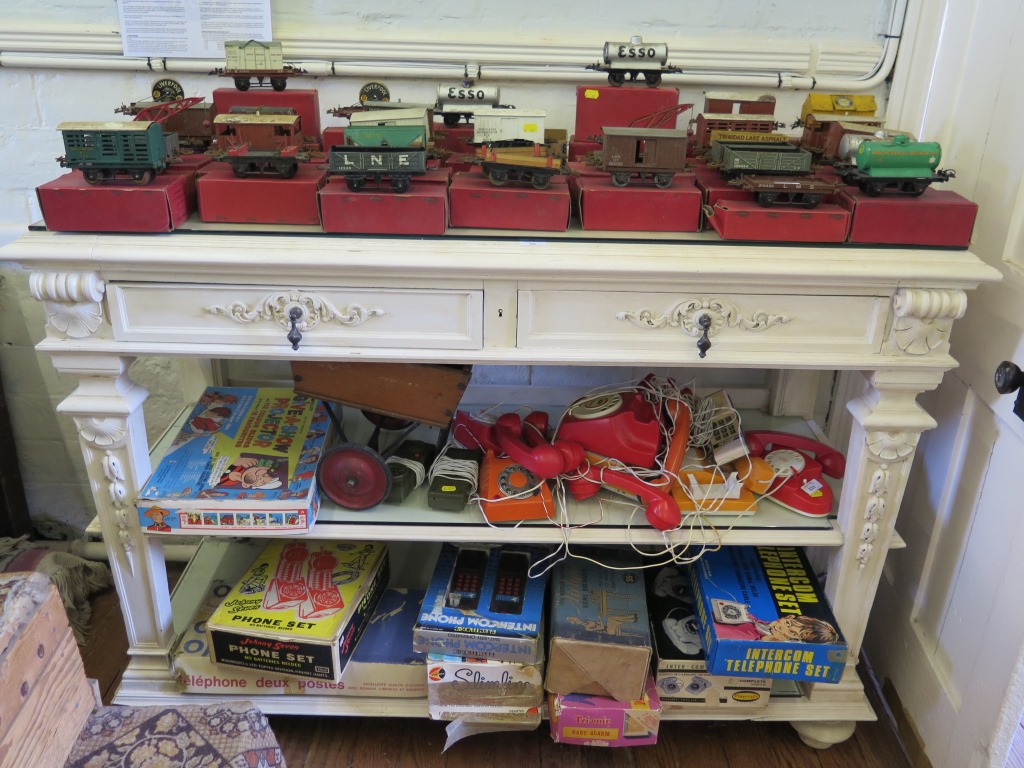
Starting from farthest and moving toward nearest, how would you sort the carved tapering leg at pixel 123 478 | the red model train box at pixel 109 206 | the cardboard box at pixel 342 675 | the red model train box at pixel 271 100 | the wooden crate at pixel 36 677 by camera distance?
the cardboard box at pixel 342 675, the red model train box at pixel 271 100, the carved tapering leg at pixel 123 478, the red model train box at pixel 109 206, the wooden crate at pixel 36 677

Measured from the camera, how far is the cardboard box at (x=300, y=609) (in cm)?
139

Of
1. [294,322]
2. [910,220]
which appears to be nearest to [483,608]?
[294,322]

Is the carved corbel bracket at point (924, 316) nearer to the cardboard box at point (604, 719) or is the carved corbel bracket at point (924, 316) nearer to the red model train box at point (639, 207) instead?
the red model train box at point (639, 207)

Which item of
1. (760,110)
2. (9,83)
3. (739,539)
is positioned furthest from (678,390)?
(9,83)

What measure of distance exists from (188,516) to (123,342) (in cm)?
30

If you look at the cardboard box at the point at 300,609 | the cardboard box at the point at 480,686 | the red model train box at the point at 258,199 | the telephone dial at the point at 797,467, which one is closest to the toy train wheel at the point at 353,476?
the cardboard box at the point at 300,609

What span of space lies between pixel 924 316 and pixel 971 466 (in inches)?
14.7

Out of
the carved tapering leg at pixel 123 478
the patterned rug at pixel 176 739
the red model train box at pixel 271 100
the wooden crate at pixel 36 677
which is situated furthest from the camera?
the red model train box at pixel 271 100

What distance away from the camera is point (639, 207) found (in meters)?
1.21

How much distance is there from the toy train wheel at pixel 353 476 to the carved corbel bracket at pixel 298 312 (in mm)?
255

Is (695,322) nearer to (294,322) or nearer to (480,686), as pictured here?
(294,322)

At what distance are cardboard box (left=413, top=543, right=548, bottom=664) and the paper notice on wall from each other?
3.44 ft

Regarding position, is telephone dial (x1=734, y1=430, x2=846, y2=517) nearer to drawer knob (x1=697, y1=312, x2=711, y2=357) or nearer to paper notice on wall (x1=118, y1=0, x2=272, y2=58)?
drawer knob (x1=697, y1=312, x2=711, y2=357)

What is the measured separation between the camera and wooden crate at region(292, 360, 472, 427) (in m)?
1.30
